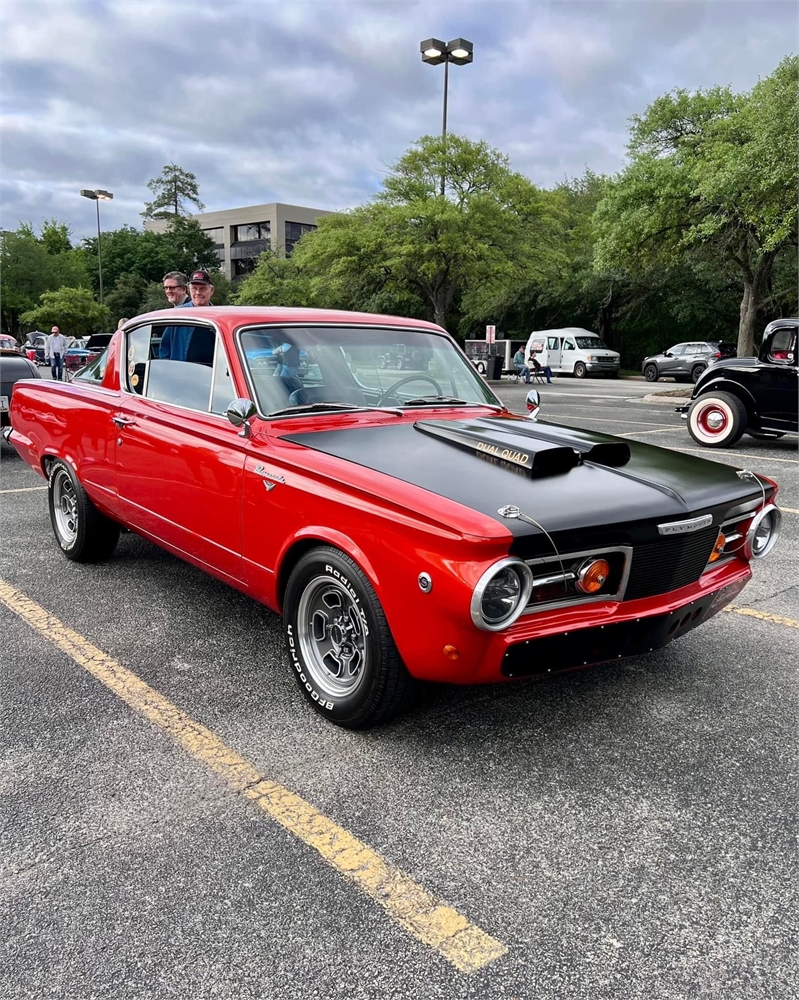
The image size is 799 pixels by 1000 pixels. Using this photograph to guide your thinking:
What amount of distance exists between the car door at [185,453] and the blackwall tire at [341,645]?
52 cm

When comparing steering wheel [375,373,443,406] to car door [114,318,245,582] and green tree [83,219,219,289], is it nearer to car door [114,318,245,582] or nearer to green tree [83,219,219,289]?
car door [114,318,245,582]

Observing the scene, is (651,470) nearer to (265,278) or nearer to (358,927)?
(358,927)

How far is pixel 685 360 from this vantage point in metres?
29.8

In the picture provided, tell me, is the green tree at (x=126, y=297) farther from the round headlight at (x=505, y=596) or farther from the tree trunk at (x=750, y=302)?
the round headlight at (x=505, y=596)

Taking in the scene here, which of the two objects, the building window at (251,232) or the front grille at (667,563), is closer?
the front grille at (667,563)

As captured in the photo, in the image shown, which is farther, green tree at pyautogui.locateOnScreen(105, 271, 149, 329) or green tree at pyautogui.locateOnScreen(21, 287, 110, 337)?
green tree at pyautogui.locateOnScreen(105, 271, 149, 329)

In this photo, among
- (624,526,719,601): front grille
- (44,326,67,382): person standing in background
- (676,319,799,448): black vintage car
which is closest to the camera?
(624,526,719,601): front grille

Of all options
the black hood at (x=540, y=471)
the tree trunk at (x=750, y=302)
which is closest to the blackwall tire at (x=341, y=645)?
the black hood at (x=540, y=471)

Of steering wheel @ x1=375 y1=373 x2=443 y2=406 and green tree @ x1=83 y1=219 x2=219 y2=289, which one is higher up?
green tree @ x1=83 y1=219 x2=219 y2=289

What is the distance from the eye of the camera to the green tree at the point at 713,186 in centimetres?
1684

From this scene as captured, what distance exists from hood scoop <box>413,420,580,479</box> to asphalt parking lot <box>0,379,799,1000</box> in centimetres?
100

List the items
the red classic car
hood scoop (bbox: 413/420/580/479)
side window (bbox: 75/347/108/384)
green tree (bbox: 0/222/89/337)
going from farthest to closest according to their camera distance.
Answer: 1. green tree (bbox: 0/222/89/337)
2. side window (bbox: 75/347/108/384)
3. hood scoop (bbox: 413/420/580/479)
4. the red classic car

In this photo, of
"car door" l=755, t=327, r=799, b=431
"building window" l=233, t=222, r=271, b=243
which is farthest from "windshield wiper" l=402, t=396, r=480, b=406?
"building window" l=233, t=222, r=271, b=243

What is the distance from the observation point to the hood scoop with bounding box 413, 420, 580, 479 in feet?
10.1
